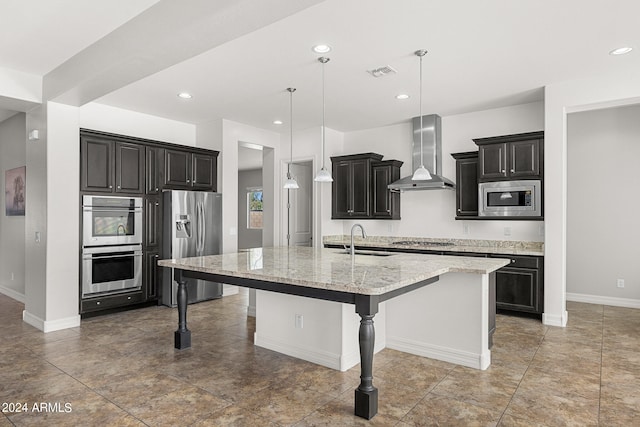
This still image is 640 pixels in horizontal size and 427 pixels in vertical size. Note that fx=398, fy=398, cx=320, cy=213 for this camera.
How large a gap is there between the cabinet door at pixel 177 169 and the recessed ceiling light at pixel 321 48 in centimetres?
296

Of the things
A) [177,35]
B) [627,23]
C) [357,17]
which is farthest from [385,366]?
[627,23]

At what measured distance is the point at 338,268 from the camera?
3014mm

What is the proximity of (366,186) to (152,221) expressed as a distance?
10.5 feet

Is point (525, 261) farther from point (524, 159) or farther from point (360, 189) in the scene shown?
point (360, 189)

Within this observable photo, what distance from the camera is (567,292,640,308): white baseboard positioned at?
5258mm

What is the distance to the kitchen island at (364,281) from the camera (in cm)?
244

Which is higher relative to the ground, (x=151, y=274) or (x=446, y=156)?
(x=446, y=156)

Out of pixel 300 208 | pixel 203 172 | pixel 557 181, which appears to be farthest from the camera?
pixel 300 208

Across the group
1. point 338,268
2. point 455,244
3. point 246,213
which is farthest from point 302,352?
point 246,213

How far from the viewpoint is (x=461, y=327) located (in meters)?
3.30

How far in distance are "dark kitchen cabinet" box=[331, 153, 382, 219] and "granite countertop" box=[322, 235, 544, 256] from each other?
1.54 feet

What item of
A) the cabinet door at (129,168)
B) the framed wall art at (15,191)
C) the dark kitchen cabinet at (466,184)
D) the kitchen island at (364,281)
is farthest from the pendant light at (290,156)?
the framed wall art at (15,191)

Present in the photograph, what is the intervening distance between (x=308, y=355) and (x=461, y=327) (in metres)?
1.30

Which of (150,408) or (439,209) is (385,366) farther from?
(439,209)
